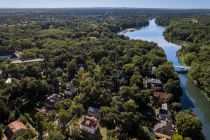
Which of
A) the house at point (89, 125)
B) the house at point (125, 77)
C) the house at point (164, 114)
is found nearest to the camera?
the house at point (89, 125)

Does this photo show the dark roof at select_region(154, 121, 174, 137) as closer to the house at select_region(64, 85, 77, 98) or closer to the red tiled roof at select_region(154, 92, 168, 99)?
the red tiled roof at select_region(154, 92, 168, 99)

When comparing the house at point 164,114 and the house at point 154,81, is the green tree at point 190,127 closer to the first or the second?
the house at point 164,114

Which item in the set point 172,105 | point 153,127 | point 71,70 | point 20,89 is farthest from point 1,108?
point 172,105

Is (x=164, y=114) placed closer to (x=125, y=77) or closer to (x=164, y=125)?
(x=164, y=125)

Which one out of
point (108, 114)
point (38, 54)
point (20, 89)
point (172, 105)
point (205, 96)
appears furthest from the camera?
point (38, 54)

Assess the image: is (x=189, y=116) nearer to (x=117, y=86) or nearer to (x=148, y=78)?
(x=117, y=86)

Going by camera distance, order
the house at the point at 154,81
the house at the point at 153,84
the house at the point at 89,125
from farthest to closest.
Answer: the house at the point at 154,81, the house at the point at 153,84, the house at the point at 89,125

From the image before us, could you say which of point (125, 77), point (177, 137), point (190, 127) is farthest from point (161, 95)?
point (177, 137)

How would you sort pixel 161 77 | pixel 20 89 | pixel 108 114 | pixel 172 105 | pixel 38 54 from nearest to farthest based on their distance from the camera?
1. pixel 108 114
2. pixel 172 105
3. pixel 20 89
4. pixel 161 77
5. pixel 38 54

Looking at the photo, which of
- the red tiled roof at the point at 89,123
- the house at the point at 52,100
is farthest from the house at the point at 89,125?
the house at the point at 52,100
